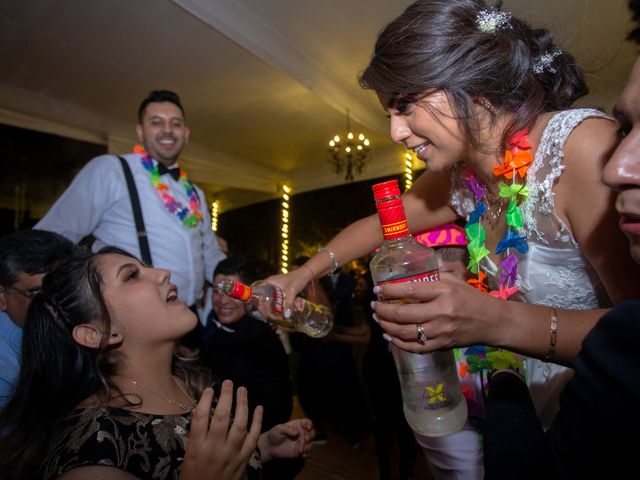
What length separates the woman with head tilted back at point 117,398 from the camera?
1.02 metres

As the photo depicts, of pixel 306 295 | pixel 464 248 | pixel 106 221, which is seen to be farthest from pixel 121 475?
pixel 306 295

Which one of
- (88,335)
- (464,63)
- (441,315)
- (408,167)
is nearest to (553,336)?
(441,315)

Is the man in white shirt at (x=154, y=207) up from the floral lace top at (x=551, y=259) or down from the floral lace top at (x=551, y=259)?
up

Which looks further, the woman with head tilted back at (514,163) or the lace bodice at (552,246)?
the lace bodice at (552,246)

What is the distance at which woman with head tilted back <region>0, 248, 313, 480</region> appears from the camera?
1.02m

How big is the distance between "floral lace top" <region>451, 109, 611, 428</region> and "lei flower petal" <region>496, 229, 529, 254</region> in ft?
0.04

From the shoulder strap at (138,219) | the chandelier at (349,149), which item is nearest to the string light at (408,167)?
the chandelier at (349,149)

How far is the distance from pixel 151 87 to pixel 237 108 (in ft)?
4.06

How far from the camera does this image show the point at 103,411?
116 centimetres

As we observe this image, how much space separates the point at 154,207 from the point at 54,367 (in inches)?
48.9

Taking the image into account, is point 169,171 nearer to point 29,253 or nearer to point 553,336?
point 29,253

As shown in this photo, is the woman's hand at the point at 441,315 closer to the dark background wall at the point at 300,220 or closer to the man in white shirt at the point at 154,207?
the man in white shirt at the point at 154,207

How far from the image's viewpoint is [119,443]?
109 centimetres

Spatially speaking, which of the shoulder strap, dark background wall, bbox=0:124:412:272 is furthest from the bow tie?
dark background wall, bbox=0:124:412:272
